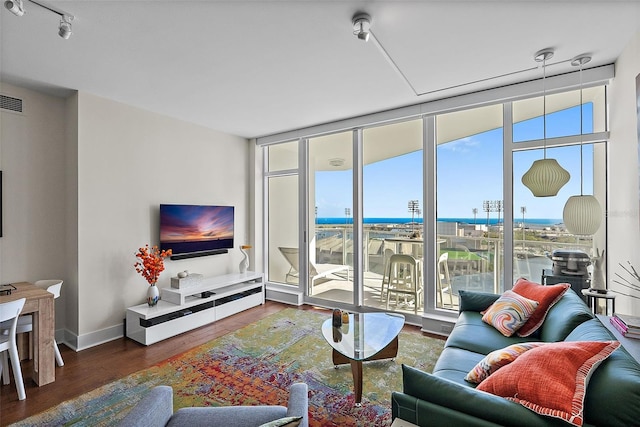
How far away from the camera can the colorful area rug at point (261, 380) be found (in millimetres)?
2070

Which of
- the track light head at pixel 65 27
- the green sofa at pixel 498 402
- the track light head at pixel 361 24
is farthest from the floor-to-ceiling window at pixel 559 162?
the track light head at pixel 65 27

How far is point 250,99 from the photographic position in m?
3.40

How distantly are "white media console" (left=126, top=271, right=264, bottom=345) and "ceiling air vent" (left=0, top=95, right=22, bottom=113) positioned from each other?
2.33 metres

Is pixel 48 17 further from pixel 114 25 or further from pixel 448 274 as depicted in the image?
pixel 448 274

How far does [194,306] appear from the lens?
3699mm

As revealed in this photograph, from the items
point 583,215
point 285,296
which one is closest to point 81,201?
point 285,296

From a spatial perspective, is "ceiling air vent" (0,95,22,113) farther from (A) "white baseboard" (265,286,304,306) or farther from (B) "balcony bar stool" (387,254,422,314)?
(B) "balcony bar stool" (387,254,422,314)

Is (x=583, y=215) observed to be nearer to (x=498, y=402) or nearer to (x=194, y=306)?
(x=498, y=402)

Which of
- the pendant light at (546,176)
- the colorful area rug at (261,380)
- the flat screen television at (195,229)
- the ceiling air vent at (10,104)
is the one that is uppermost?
the ceiling air vent at (10,104)

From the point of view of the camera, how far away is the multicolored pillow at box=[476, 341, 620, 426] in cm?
107

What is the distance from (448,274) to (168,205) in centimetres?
361

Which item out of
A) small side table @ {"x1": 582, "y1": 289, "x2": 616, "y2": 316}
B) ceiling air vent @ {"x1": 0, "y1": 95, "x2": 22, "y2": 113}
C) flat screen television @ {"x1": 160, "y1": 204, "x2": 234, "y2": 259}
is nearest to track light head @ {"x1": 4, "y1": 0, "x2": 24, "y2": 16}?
ceiling air vent @ {"x1": 0, "y1": 95, "x2": 22, "y2": 113}

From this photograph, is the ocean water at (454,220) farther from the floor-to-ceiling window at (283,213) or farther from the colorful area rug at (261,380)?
the colorful area rug at (261,380)

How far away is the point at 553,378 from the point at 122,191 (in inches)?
159
